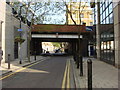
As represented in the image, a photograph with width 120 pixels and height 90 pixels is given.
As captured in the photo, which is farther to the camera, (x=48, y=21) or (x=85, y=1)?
(x=48, y=21)

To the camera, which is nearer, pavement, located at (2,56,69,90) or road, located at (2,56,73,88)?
pavement, located at (2,56,69,90)

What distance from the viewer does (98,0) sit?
22.0m

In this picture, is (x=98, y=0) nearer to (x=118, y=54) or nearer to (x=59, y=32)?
(x=118, y=54)

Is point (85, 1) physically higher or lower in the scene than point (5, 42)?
higher

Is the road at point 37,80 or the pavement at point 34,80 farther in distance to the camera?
the road at point 37,80

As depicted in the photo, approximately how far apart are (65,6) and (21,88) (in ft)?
35.3

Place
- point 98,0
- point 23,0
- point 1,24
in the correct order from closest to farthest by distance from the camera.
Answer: point 1,24
point 23,0
point 98,0

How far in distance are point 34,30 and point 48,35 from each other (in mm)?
3113

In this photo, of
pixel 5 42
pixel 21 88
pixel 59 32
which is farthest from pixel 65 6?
pixel 59 32

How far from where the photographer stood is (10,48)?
21406mm

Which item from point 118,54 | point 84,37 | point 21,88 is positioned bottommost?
point 21,88

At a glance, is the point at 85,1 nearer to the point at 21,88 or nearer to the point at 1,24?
→ the point at 1,24

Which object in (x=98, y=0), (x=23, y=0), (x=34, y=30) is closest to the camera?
(x=23, y=0)

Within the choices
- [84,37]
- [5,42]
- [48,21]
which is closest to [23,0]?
[48,21]
